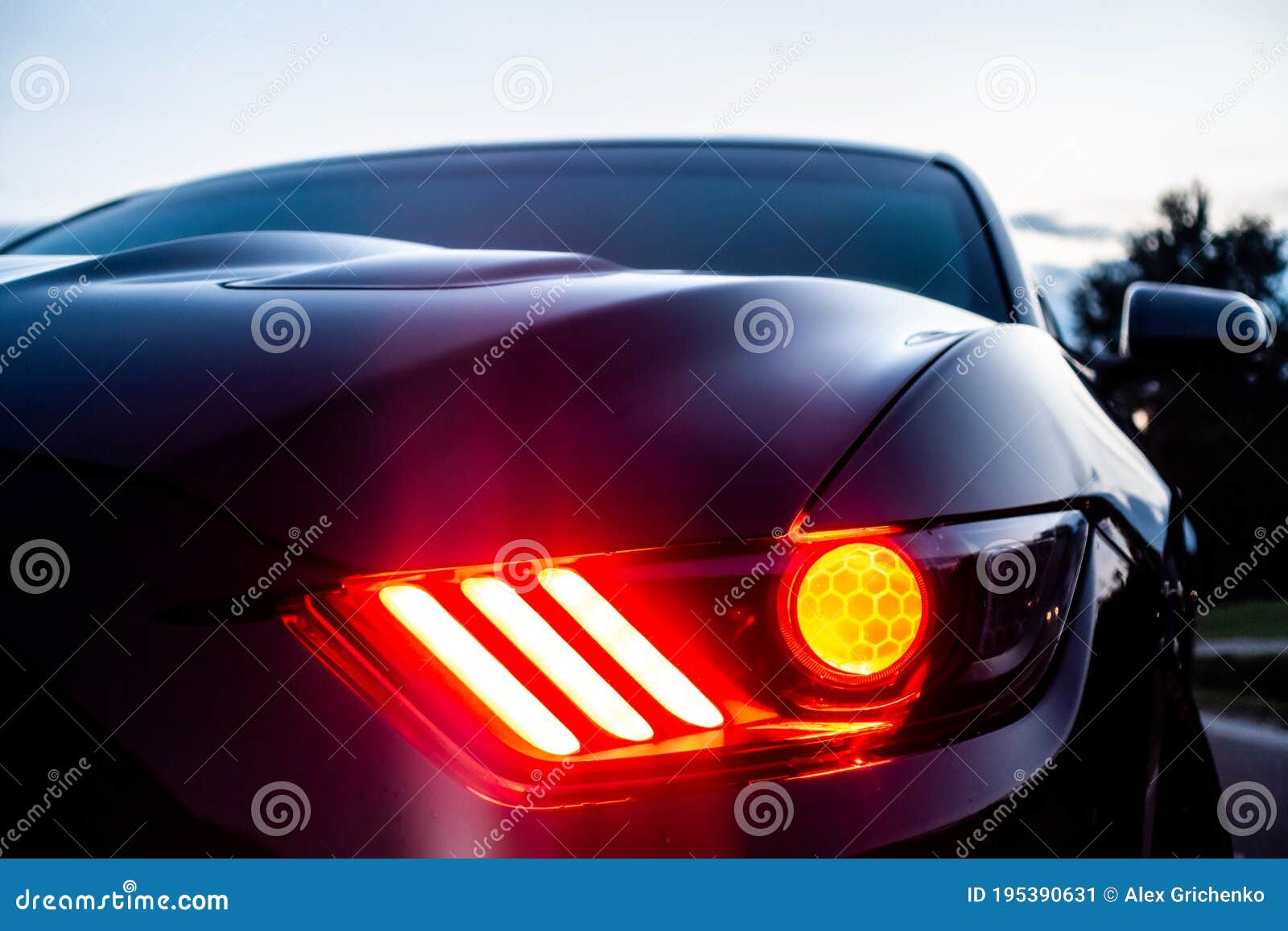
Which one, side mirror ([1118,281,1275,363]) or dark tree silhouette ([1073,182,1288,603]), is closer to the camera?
side mirror ([1118,281,1275,363])

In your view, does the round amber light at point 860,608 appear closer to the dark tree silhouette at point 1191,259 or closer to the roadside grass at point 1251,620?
the roadside grass at point 1251,620

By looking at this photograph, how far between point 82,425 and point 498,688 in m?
0.43

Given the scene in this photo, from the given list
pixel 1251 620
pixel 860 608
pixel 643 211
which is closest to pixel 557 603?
pixel 860 608

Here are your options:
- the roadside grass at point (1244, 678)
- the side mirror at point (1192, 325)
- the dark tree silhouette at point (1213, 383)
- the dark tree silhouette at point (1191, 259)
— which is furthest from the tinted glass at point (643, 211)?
the dark tree silhouette at point (1191, 259)

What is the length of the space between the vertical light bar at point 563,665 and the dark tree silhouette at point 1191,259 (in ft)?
121

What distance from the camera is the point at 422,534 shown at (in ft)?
2.85

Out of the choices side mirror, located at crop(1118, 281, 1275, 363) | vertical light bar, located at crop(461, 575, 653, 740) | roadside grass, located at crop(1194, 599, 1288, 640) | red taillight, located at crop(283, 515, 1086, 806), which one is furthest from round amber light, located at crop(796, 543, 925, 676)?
roadside grass, located at crop(1194, 599, 1288, 640)

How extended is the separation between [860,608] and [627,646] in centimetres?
18

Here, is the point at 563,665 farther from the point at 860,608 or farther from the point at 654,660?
the point at 860,608

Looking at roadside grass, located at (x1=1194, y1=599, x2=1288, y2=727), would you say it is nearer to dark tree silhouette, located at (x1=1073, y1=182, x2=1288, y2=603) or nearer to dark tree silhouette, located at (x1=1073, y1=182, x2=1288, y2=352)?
dark tree silhouette, located at (x1=1073, y1=182, x2=1288, y2=603)

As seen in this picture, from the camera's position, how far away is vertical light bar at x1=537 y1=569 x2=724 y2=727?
85cm

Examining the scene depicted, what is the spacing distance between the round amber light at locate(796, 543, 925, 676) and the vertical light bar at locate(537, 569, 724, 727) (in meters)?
0.10

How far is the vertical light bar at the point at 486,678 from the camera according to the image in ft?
2.76
